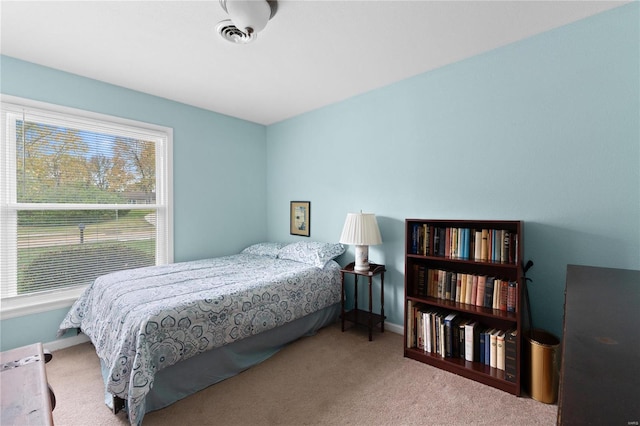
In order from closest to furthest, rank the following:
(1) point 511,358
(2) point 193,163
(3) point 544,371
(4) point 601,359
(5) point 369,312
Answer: (4) point 601,359 < (3) point 544,371 < (1) point 511,358 < (5) point 369,312 < (2) point 193,163

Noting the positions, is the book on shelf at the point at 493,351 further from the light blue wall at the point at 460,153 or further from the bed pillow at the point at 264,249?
the bed pillow at the point at 264,249

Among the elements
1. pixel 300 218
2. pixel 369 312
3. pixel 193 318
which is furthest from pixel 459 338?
pixel 300 218

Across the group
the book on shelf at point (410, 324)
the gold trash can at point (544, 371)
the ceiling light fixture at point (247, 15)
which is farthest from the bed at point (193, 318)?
the ceiling light fixture at point (247, 15)

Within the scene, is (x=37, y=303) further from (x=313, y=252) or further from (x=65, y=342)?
(x=313, y=252)

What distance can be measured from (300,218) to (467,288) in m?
2.12

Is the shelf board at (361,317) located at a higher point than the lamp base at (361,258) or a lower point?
lower

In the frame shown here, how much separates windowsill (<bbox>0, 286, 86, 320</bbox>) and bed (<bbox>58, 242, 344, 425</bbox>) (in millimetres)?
124

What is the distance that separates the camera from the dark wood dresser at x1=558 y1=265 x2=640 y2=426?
456 mm

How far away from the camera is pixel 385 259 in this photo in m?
2.94

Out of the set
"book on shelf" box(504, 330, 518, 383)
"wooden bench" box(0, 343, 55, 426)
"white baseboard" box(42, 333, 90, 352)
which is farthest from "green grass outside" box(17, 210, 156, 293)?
"book on shelf" box(504, 330, 518, 383)

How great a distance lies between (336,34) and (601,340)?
2138 millimetres

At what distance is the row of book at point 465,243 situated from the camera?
6.70 ft

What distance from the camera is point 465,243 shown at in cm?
225

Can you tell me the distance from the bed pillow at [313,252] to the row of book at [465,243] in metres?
0.92
